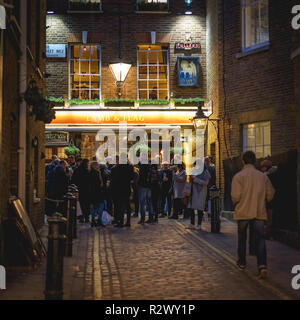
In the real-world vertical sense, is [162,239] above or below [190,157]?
below

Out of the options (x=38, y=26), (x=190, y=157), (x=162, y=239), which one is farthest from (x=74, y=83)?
(x=162, y=239)

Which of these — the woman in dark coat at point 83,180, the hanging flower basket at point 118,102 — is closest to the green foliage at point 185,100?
the hanging flower basket at point 118,102

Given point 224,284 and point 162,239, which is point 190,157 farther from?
point 224,284

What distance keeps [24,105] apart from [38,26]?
4.50m

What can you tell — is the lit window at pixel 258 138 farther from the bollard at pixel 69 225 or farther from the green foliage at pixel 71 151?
the bollard at pixel 69 225

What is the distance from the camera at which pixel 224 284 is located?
7.40 meters

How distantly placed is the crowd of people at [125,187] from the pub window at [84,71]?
19.5 feet

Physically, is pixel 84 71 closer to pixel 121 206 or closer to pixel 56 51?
pixel 56 51

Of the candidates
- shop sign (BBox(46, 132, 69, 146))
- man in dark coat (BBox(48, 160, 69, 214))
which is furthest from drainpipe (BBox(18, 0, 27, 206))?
shop sign (BBox(46, 132, 69, 146))

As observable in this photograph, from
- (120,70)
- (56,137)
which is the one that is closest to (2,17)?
(120,70)

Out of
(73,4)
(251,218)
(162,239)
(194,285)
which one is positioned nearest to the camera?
(194,285)

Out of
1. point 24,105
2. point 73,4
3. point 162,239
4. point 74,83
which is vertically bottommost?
point 162,239

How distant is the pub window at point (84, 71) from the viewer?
2283 centimetres

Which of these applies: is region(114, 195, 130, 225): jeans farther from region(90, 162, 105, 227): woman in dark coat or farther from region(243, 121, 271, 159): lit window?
region(243, 121, 271, 159): lit window
